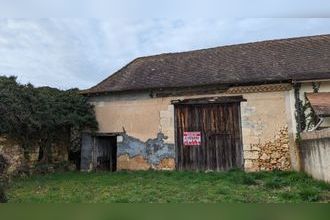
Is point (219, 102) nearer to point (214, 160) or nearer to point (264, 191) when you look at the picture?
point (214, 160)

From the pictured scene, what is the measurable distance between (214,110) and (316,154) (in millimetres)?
4423

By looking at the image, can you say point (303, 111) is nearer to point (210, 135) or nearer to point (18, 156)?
point (210, 135)

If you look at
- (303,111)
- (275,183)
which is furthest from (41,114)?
(303,111)

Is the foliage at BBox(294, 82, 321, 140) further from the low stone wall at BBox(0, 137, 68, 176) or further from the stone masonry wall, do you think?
the low stone wall at BBox(0, 137, 68, 176)

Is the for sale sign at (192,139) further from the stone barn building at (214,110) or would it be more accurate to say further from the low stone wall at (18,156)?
the low stone wall at (18,156)

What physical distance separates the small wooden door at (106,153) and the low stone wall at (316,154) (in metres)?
7.28

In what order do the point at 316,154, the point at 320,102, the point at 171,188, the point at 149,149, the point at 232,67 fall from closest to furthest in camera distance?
the point at 171,188, the point at 316,154, the point at 320,102, the point at 149,149, the point at 232,67

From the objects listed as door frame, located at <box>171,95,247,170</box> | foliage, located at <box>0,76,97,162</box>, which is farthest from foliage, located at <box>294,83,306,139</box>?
foliage, located at <box>0,76,97,162</box>

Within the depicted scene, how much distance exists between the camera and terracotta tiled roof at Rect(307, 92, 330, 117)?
38.3 feet

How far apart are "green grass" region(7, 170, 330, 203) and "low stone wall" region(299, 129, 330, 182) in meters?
0.29

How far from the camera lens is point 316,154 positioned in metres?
10.6

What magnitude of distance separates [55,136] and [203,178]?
6197 mm

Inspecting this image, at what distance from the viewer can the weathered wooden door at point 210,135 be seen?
45.4 ft

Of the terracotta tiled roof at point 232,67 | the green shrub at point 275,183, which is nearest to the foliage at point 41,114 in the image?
the terracotta tiled roof at point 232,67
